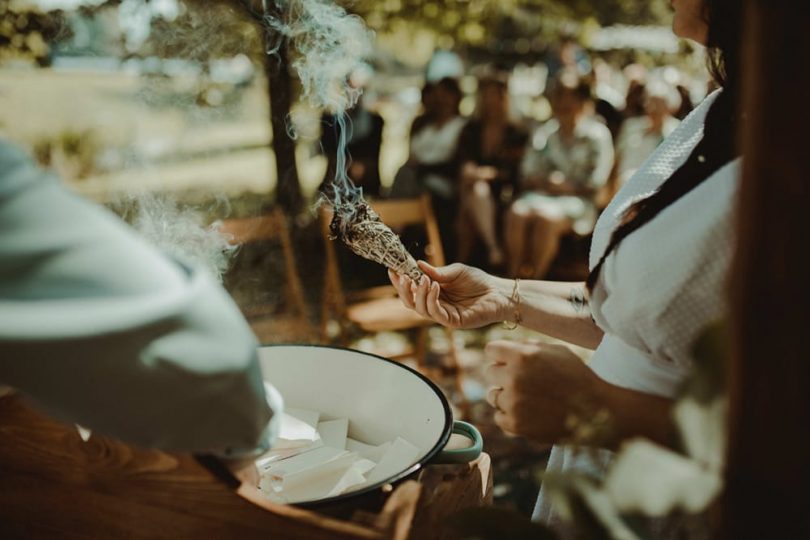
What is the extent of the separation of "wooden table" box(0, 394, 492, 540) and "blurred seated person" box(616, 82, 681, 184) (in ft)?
17.0

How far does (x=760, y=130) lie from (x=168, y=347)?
2.22 feet

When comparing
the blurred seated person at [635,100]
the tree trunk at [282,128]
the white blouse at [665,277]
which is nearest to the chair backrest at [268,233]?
the tree trunk at [282,128]

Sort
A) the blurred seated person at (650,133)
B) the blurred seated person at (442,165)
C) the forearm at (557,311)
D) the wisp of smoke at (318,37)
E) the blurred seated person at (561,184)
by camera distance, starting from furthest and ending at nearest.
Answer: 1. the blurred seated person at (442,165)
2. the blurred seated person at (561,184)
3. the blurred seated person at (650,133)
4. the wisp of smoke at (318,37)
5. the forearm at (557,311)

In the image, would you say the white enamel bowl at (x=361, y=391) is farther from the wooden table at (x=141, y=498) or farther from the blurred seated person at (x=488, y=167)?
the blurred seated person at (x=488, y=167)

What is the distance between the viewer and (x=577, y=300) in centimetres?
161

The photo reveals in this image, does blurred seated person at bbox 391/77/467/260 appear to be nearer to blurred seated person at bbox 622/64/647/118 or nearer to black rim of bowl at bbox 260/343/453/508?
blurred seated person at bbox 622/64/647/118

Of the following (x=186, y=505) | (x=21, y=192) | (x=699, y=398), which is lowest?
(x=186, y=505)

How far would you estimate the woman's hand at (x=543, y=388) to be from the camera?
1017 millimetres

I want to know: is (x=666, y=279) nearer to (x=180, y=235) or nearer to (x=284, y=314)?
(x=180, y=235)

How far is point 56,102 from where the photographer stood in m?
13.8

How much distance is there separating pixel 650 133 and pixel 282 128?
340 centimetres

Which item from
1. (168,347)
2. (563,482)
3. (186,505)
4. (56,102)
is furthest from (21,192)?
(56,102)

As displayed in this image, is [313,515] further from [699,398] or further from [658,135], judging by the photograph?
[658,135]

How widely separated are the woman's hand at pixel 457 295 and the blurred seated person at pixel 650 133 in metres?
4.43
